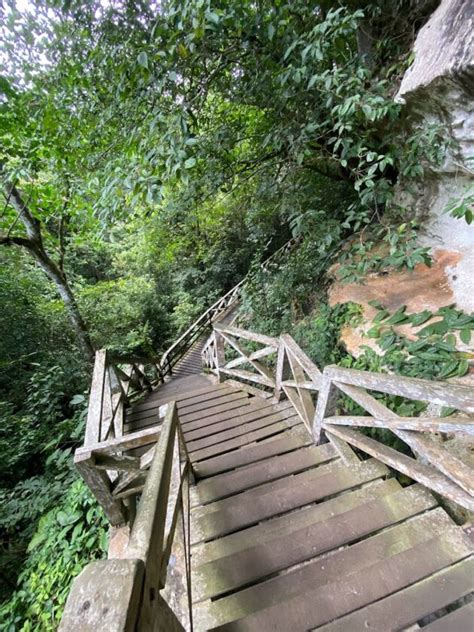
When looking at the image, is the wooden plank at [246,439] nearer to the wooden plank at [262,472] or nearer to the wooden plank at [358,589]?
the wooden plank at [262,472]

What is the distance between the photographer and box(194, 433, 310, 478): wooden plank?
2.52 m

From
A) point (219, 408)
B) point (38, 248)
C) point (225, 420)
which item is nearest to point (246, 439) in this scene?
point (225, 420)

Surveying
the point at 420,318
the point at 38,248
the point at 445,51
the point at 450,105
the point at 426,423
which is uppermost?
the point at 38,248

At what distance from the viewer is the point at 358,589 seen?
1509 mm

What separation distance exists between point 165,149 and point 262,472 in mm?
2773

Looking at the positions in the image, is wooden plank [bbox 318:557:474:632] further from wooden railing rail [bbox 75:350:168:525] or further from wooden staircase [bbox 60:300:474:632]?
wooden railing rail [bbox 75:350:168:525]

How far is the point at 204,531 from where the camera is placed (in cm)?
193

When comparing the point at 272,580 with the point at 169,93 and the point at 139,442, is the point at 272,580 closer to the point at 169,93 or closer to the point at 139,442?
the point at 139,442

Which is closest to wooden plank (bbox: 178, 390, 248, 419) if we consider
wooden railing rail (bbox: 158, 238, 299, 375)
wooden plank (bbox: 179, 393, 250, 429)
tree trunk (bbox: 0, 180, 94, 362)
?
wooden plank (bbox: 179, 393, 250, 429)

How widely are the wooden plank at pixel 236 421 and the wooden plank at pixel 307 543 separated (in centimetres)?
137

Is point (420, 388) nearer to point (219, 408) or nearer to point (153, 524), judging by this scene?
point (153, 524)

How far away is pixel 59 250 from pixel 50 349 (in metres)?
2.51

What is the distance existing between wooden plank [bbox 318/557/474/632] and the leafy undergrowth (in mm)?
2474

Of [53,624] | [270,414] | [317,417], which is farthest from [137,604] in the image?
[53,624]
